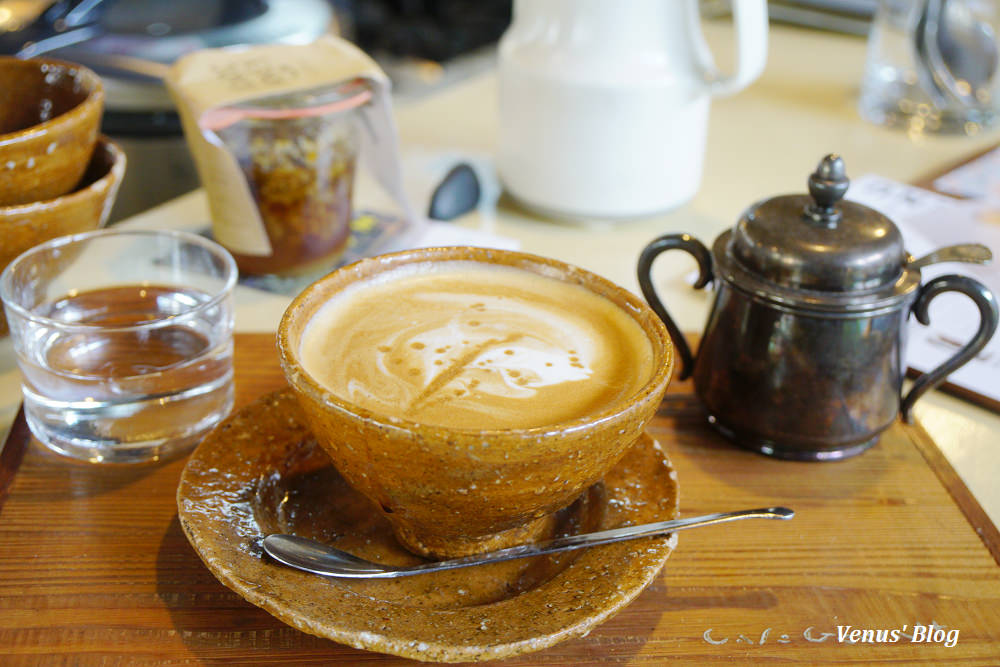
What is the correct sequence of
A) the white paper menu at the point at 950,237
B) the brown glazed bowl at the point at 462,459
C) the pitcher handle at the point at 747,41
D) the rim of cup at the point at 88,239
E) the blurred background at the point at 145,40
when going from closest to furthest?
the brown glazed bowl at the point at 462,459
the rim of cup at the point at 88,239
the white paper menu at the point at 950,237
the pitcher handle at the point at 747,41
the blurred background at the point at 145,40

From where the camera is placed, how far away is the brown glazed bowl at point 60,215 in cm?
81

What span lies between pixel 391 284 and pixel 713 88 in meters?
0.63

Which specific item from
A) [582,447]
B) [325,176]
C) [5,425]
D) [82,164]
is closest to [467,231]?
[325,176]

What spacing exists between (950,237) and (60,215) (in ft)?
3.54

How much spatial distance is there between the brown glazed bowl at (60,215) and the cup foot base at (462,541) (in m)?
0.46

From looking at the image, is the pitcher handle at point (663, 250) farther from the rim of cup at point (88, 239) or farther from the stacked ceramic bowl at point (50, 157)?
the stacked ceramic bowl at point (50, 157)

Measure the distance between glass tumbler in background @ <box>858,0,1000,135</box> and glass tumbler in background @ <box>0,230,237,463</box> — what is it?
1.22 metres

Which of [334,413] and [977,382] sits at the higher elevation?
[334,413]

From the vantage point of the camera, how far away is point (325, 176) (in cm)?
101

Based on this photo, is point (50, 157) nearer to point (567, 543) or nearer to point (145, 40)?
point (567, 543)

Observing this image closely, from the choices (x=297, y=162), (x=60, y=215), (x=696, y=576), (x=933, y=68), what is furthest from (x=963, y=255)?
(x=933, y=68)

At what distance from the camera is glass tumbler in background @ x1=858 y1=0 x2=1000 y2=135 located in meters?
1.48

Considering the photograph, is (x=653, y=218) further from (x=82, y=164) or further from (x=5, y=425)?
(x=5, y=425)

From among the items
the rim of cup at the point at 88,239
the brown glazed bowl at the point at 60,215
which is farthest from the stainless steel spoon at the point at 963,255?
the brown glazed bowl at the point at 60,215
